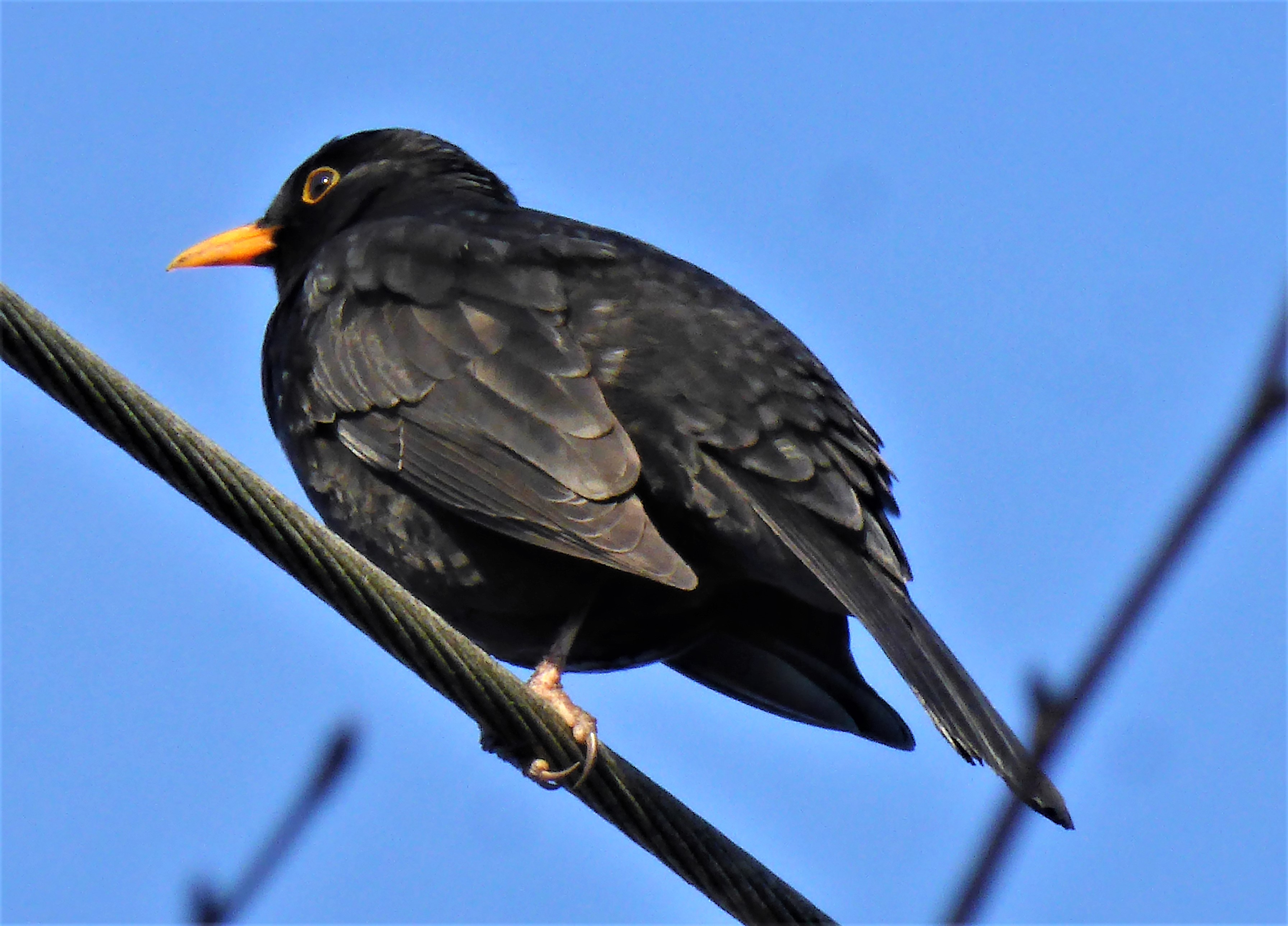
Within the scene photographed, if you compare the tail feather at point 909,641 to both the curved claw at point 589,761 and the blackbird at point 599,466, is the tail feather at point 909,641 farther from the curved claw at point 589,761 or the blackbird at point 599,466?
the curved claw at point 589,761

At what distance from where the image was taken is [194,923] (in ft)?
5.74

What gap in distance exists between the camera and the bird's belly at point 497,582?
16.3 feet

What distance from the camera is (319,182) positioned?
7.07m

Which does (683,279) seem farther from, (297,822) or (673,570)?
(297,822)

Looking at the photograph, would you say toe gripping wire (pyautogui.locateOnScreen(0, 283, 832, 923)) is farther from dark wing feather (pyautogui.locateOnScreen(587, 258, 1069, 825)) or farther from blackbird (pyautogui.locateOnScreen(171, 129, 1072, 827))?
dark wing feather (pyautogui.locateOnScreen(587, 258, 1069, 825))

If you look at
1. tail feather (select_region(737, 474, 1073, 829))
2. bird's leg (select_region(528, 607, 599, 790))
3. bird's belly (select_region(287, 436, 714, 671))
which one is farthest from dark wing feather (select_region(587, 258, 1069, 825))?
bird's leg (select_region(528, 607, 599, 790))

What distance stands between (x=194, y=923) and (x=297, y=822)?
0.66 feet

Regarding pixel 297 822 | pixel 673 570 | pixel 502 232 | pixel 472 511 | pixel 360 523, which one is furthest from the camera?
pixel 502 232

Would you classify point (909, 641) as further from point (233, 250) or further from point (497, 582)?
point (233, 250)

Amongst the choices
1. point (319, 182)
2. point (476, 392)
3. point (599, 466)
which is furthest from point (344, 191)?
point (599, 466)

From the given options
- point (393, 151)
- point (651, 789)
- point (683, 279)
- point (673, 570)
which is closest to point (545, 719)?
point (651, 789)

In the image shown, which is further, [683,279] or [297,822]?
[683,279]

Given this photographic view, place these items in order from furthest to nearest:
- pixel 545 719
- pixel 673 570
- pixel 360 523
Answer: pixel 360 523 → pixel 673 570 → pixel 545 719

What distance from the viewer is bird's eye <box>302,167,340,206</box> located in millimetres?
7039
